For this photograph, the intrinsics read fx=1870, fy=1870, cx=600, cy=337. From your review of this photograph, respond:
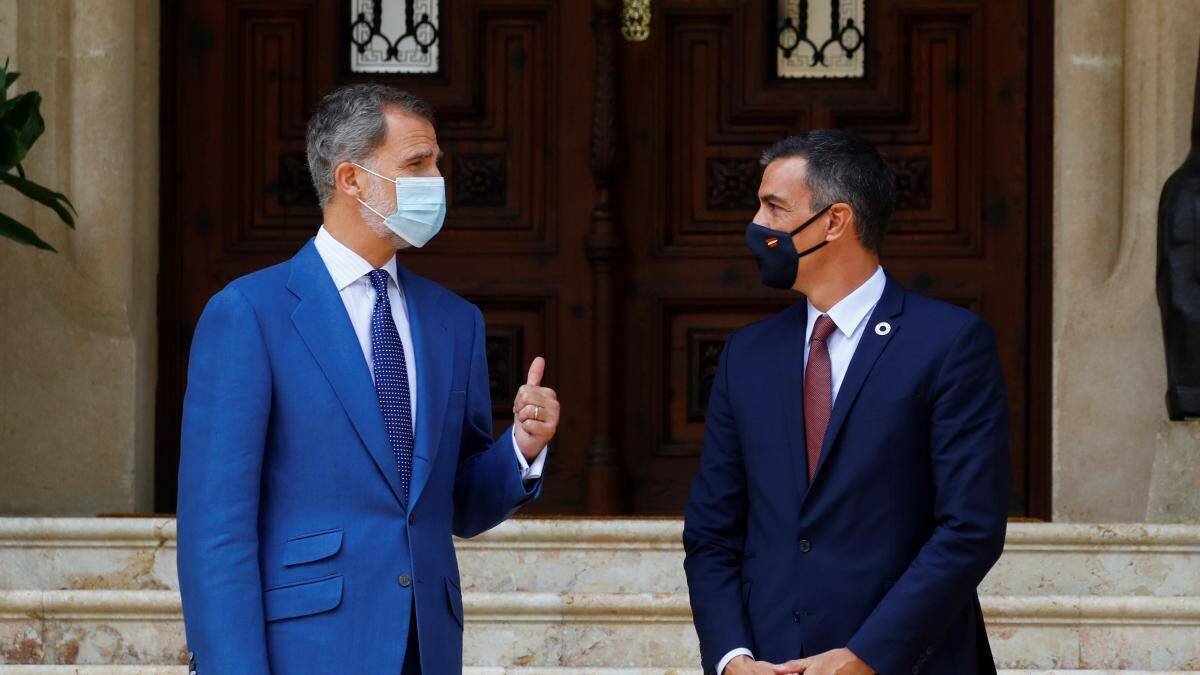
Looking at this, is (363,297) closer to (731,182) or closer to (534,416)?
(534,416)

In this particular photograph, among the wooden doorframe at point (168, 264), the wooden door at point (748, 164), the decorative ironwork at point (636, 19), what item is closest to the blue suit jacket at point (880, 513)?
the wooden door at point (748, 164)

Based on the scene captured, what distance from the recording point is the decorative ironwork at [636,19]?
6605 millimetres

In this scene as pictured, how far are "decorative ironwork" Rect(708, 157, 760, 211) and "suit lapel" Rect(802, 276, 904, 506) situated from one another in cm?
327

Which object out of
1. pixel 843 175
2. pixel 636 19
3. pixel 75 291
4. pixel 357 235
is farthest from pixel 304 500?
pixel 636 19

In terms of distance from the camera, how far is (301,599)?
10.2 ft

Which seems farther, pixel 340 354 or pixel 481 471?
pixel 481 471

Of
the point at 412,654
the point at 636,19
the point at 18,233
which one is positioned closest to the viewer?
the point at 412,654

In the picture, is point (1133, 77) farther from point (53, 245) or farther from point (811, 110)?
point (53, 245)

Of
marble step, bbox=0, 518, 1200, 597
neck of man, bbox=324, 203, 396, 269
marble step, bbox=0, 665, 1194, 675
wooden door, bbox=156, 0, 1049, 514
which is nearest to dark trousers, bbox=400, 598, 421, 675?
neck of man, bbox=324, 203, 396, 269

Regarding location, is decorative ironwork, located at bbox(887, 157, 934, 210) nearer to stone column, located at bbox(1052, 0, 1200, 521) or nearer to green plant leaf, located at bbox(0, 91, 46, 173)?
stone column, located at bbox(1052, 0, 1200, 521)

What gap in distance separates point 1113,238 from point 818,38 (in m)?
1.29

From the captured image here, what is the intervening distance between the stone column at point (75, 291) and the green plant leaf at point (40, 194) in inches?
12.5

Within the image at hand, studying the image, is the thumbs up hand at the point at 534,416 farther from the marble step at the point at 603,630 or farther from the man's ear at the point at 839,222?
the marble step at the point at 603,630

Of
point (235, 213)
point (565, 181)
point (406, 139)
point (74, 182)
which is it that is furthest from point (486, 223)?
point (406, 139)
